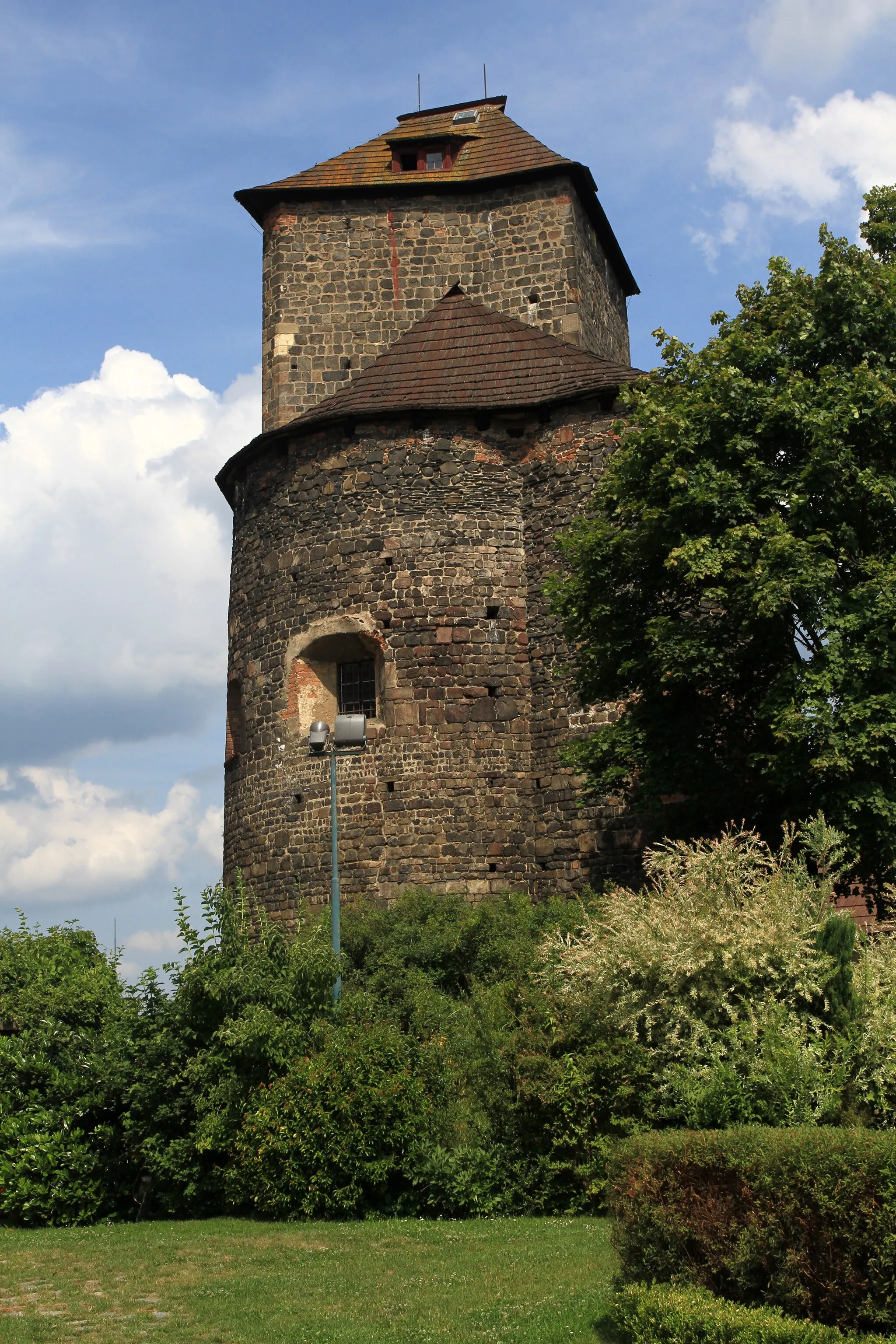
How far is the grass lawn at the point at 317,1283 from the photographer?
26.1ft

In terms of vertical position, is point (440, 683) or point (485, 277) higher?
point (485, 277)

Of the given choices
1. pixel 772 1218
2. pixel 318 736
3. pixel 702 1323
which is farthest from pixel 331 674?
pixel 702 1323

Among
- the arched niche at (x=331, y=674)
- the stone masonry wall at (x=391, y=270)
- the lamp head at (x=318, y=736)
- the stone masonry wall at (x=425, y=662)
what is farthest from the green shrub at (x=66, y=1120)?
the stone masonry wall at (x=391, y=270)

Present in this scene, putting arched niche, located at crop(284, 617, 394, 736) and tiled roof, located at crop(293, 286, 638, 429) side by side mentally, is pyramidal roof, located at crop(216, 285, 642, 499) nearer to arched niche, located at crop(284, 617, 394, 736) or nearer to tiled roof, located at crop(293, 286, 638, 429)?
tiled roof, located at crop(293, 286, 638, 429)

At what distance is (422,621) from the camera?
20.2m

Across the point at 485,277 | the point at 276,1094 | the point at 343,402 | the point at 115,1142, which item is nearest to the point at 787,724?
the point at 276,1094

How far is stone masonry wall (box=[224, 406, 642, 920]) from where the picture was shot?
19578 mm

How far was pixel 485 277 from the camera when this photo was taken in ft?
82.6

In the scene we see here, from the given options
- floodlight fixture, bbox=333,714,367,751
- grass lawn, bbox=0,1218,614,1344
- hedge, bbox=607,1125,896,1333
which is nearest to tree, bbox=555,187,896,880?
floodlight fixture, bbox=333,714,367,751

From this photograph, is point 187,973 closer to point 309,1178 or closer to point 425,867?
point 309,1178

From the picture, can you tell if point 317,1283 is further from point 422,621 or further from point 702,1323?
point 422,621

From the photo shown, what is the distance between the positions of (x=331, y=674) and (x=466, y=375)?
524 centimetres

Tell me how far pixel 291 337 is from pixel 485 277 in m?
3.70

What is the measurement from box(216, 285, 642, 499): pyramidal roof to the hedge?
47.7 feet
